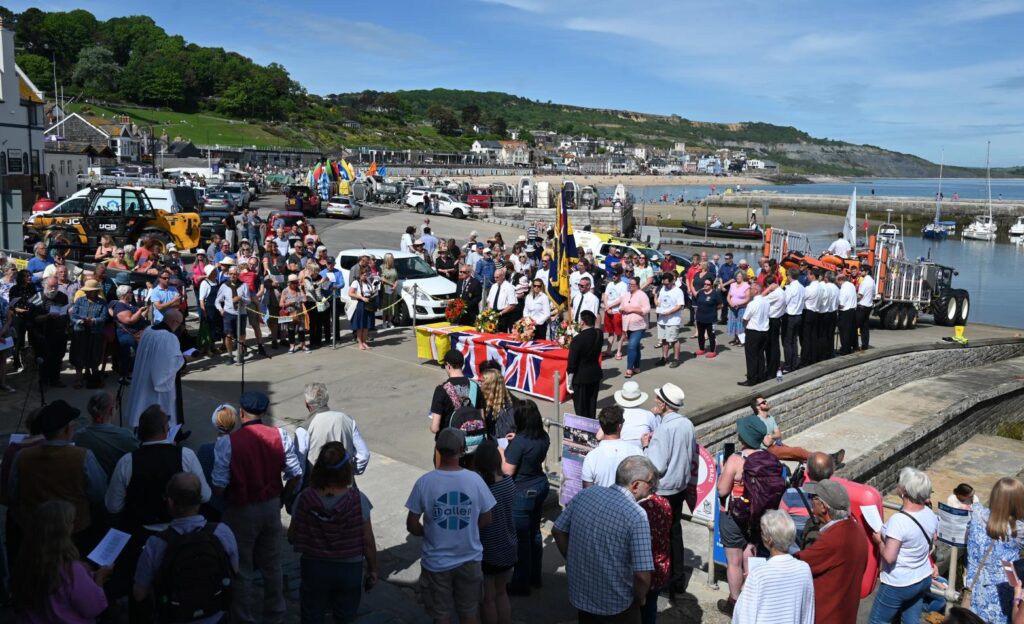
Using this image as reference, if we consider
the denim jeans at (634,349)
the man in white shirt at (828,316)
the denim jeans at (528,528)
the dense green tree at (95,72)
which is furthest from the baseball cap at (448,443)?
the dense green tree at (95,72)

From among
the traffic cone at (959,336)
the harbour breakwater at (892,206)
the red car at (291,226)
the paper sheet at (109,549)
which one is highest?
the harbour breakwater at (892,206)

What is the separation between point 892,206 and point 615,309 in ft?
352

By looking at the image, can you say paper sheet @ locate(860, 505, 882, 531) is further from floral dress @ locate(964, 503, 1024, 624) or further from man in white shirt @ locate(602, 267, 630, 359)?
man in white shirt @ locate(602, 267, 630, 359)

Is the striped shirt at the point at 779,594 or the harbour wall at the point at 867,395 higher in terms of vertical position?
the striped shirt at the point at 779,594

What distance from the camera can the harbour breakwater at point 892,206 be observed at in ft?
315

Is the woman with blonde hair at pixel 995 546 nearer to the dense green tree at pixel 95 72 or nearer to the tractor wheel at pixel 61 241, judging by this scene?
the tractor wheel at pixel 61 241

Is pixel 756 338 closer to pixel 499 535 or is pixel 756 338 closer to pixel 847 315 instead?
pixel 847 315

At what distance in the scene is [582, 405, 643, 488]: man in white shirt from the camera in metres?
5.73

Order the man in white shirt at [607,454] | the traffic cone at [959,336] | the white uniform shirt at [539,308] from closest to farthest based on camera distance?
the man in white shirt at [607,454]
the white uniform shirt at [539,308]
the traffic cone at [959,336]

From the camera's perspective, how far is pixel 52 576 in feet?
13.3

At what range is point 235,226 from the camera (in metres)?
25.3

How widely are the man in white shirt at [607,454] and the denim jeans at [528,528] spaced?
21.0 inches

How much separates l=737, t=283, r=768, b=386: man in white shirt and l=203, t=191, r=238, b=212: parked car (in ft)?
96.2

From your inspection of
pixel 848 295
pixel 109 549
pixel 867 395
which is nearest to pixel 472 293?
pixel 848 295
